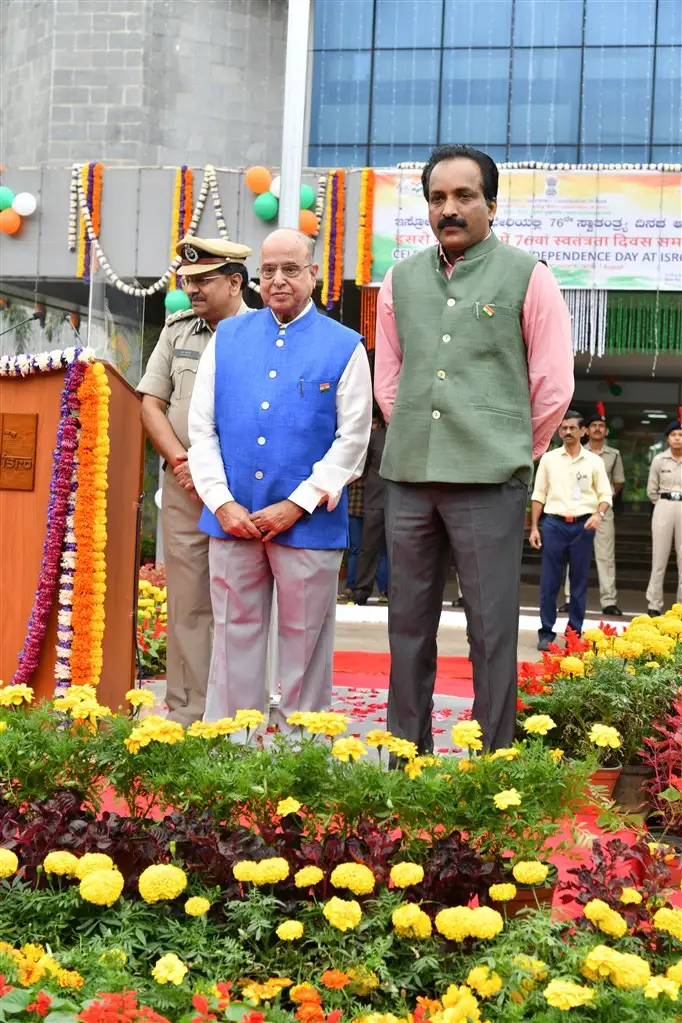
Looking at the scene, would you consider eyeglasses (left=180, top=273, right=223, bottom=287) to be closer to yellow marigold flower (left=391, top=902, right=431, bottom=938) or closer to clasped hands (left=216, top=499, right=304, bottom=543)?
clasped hands (left=216, top=499, right=304, bottom=543)

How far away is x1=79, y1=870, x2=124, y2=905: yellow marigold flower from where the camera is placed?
222cm

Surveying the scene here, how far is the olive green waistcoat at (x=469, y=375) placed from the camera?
3354 mm

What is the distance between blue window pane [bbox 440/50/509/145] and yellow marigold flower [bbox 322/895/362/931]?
15811 mm

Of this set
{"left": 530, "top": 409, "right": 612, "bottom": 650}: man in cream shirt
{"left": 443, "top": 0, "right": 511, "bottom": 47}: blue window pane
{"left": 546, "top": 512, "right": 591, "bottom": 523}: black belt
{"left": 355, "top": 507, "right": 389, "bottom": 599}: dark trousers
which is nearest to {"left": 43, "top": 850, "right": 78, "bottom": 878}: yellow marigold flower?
{"left": 530, "top": 409, "right": 612, "bottom": 650}: man in cream shirt

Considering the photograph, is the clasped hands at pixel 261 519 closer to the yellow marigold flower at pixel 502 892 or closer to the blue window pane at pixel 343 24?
the yellow marigold flower at pixel 502 892

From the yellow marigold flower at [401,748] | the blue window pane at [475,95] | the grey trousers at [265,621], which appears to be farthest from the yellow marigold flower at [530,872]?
the blue window pane at [475,95]

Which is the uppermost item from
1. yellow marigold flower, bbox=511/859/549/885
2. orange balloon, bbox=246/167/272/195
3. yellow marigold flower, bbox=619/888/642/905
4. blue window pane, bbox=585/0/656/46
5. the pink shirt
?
blue window pane, bbox=585/0/656/46

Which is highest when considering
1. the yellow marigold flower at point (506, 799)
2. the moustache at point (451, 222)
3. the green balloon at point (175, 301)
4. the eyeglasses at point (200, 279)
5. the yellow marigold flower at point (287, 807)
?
the green balloon at point (175, 301)

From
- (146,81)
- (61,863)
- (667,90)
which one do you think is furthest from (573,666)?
(667,90)

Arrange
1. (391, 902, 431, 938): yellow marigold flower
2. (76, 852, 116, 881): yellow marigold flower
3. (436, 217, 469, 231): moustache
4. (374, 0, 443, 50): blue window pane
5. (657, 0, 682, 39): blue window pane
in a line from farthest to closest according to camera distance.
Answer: (374, 0, 443, 50): blue window pane
(657, 0, 682, 39): blue window pane
(436, 217, 469, 231): moustache
(76, 852, 116, 881): yellow marigold flower
(391, 902, 431, 938): yellow marigold flower

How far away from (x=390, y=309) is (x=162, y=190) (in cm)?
931

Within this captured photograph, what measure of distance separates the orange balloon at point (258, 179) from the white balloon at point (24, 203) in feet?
7.33

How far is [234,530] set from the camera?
11.7ft

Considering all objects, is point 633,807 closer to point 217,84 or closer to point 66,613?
point 66,613
